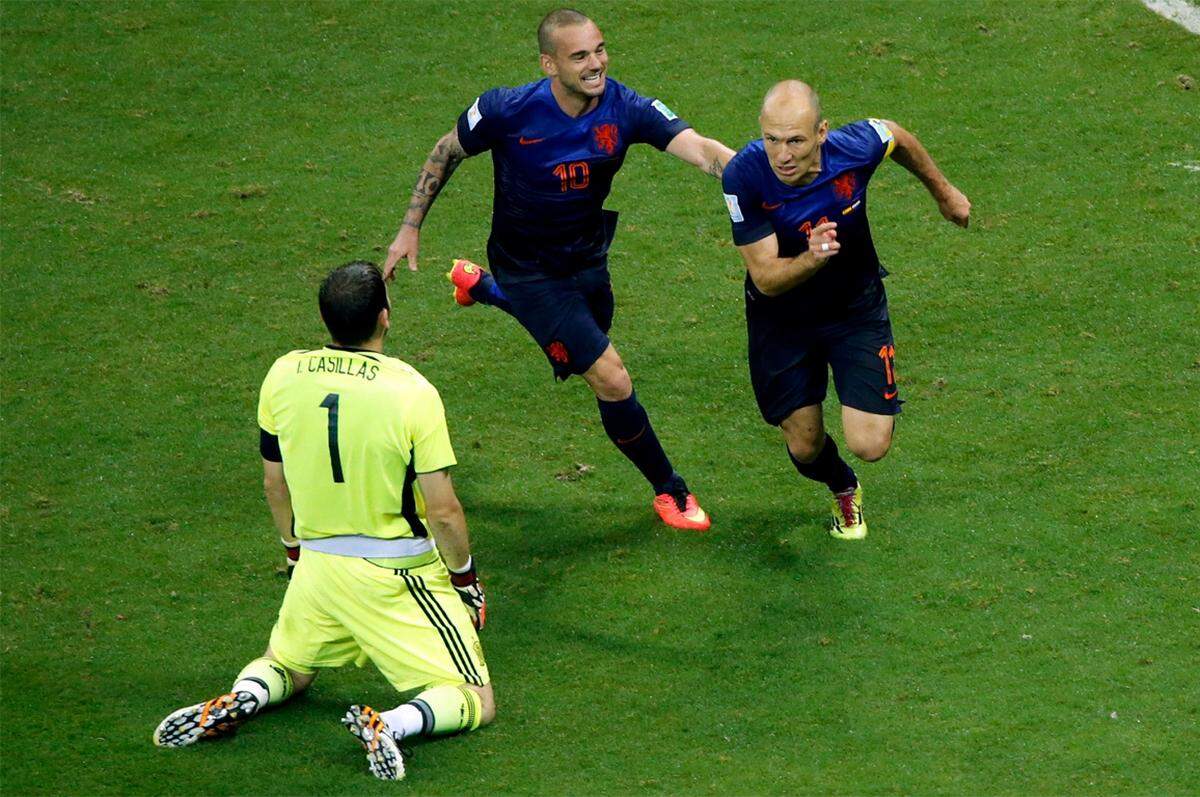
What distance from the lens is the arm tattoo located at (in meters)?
7.01

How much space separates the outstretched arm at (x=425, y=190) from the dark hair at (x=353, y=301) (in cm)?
158

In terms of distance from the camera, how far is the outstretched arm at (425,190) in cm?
696

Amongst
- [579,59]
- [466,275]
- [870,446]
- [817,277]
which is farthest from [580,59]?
[870,446]

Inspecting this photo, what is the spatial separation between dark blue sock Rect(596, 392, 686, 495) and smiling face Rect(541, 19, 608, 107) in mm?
1380

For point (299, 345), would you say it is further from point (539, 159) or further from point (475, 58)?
point (475, 58)

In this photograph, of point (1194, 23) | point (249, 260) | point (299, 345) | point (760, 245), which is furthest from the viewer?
point (1194, 23)

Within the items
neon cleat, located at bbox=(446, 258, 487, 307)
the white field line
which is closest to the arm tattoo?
neon cleat, located at bbox=(446, 258, 487, 307)

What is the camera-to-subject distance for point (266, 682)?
5.61 metres

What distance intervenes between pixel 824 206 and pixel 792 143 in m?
0.39

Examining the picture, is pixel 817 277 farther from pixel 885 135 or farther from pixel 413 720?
pixel 413 720

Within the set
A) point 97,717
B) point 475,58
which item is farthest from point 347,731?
point 475,58

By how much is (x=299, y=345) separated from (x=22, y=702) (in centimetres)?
310

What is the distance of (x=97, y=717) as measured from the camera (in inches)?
225

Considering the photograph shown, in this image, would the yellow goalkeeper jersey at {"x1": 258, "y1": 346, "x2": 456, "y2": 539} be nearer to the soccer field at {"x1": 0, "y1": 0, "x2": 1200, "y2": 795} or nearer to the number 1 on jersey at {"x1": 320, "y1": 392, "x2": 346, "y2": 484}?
the number 1 on jersey at {"x1": 320, "y1": 392, "x2": 346, "y2": 484}
